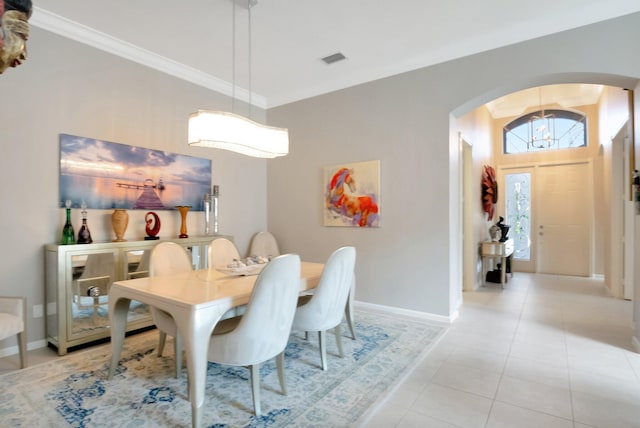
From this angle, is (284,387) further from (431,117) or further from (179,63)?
(179,63)

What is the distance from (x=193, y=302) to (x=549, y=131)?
7.50 meters

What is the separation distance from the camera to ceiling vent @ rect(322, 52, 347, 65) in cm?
369

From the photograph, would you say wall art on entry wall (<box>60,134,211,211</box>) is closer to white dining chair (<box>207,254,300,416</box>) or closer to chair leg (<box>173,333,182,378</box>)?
chair leg (<box>173,333,182,378</box>)

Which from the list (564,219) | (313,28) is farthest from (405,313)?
(564,219)

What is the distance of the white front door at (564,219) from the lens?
6.27 m

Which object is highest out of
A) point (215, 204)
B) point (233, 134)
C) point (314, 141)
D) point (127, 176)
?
point (314, 141)

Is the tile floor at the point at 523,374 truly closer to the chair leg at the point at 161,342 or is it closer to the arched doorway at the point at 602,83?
the chair leg at the point at 161,342

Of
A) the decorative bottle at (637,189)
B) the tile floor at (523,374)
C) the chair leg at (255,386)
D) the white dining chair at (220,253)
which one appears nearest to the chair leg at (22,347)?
the tile floor at (523,374)

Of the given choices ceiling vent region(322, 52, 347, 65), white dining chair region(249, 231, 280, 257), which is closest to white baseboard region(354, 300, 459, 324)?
white dining chair region(249, 231, 280, 257)

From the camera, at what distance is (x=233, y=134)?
2.37 meters

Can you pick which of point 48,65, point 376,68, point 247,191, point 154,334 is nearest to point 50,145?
point 48,65

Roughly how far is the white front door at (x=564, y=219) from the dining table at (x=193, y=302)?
614 cm

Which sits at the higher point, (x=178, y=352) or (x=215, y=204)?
(x=215, y=204)

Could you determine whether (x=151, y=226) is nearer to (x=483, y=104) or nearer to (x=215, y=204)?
(x=215, y=204)
